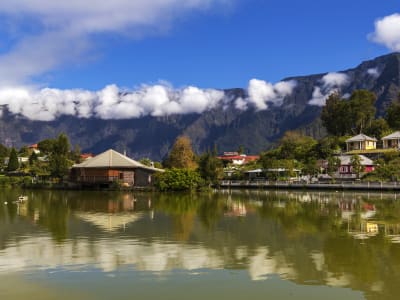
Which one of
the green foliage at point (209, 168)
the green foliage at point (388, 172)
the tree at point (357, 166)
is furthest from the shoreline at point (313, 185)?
the tree at point (357, 166)

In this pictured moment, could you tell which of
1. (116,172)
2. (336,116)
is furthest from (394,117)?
(116,172)

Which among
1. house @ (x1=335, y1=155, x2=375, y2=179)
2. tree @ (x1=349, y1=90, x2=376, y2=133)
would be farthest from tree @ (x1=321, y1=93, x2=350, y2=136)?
house @ (x1=335, y1=155, x2=375, y2=179)

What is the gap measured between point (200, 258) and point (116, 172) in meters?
49.5

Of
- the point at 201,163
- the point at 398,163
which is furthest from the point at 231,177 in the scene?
the point at 398,163

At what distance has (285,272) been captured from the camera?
14.3m

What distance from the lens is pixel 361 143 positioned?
82.3 meters

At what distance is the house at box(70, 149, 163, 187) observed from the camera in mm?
64312

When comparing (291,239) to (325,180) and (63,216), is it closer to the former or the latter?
(63,216)

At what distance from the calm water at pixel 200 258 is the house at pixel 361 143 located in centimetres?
5735

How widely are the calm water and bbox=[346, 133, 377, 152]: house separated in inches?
2258

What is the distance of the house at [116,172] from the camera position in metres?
64.3

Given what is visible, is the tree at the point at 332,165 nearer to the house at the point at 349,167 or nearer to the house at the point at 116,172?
the house at the point at 349,167

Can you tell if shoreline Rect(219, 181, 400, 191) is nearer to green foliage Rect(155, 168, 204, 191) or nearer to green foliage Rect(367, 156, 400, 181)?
green foliage Rect(367, 156, 400, 181)

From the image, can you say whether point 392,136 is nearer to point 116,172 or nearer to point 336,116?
point 336,116
